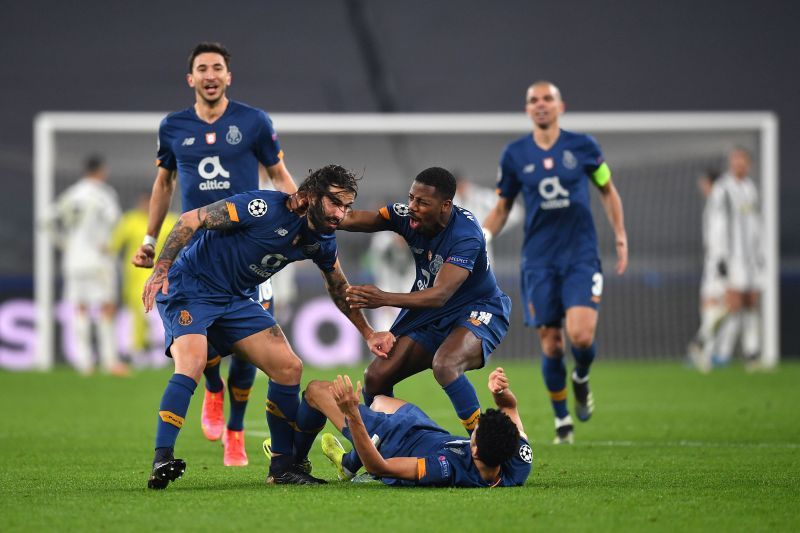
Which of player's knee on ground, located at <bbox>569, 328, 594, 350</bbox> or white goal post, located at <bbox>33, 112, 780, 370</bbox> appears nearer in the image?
player's knee on ground, located at <bbox>569, 328, 594, 350</bbox>

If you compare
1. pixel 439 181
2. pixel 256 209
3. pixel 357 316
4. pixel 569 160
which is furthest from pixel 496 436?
pixel 569 160

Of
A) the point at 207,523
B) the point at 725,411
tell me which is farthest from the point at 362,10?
the point at 207,523

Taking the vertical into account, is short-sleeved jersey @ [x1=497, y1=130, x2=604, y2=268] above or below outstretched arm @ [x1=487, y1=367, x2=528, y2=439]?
above

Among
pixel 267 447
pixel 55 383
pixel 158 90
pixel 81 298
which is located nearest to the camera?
pixel 267 447

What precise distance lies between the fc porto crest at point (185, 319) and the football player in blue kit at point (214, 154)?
126 cm

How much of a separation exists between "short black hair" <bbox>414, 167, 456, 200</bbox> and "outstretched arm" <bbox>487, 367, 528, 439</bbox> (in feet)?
3.53

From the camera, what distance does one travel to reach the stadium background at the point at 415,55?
2298 centimetres

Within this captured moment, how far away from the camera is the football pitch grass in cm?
513

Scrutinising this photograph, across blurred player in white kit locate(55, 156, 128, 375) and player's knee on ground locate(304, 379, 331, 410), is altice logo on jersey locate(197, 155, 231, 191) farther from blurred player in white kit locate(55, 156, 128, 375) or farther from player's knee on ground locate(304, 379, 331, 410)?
blurred player in white kit locate(55, 156, 128, 375)

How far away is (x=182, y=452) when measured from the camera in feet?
27.3

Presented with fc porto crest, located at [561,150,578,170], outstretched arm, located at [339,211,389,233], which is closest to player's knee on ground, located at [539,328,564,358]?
fc porto crest, located at [561,150,578,170]

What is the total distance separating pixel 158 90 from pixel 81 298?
22.9ft

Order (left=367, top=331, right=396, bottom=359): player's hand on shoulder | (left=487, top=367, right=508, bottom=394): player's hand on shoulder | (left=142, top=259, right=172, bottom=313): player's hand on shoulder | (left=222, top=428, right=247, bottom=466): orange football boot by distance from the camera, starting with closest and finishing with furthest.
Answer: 1. (left=142, top=259, right=172, bottom=313): player's hand on shoulder
2. (left=487, top=367, right=508, bottom=394): player's hand on shoulder
3. (left=367, top=331, right=396, bottom=359): player's hand on shoulder
4. (left=222, top=428, right=247, bottom=466): orange football boot

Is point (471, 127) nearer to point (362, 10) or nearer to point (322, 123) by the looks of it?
point (322, 123)
